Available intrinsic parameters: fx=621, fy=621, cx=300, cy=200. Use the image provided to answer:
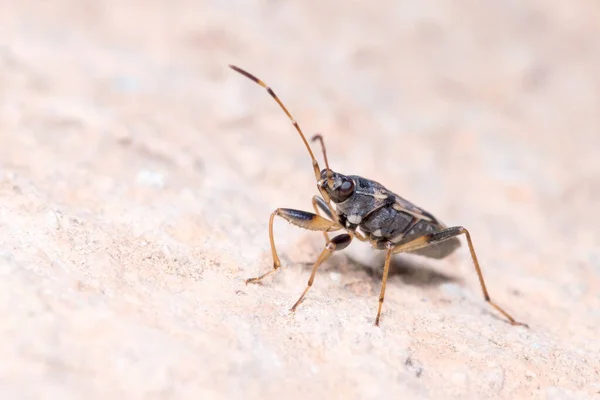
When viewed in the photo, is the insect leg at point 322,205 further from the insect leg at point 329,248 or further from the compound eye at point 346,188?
the insect leg at point 329,248

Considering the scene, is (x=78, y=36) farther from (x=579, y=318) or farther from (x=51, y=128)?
(x=579, y=318)

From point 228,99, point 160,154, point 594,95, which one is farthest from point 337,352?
point 594,95

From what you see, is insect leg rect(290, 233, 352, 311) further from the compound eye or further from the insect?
the compound eye

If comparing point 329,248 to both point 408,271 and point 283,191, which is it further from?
point 283,191

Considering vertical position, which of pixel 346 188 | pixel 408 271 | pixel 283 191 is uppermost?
pixel 346 188

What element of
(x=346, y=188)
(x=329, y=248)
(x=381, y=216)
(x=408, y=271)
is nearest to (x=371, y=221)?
(x=381, y=216)

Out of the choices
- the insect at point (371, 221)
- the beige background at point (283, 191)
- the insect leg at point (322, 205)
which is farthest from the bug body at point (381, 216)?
the beige background at point (283, 191)

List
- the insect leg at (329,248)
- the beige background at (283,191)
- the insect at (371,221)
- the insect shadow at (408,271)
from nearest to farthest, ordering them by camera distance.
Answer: the beige background at (283,191) → the insect leg at (329,248) → the insect at (371,221) → the insect shadow at (408,271)
